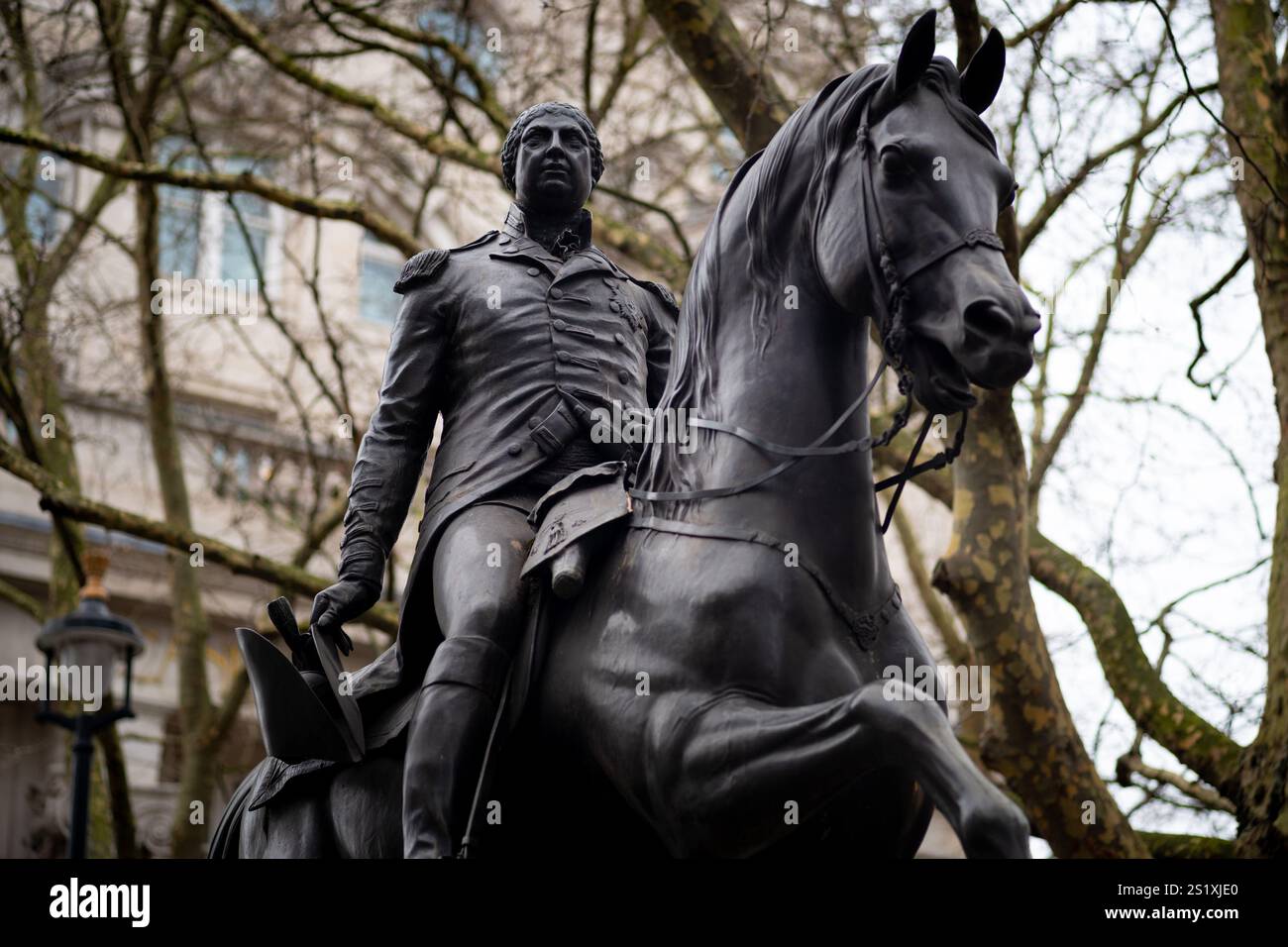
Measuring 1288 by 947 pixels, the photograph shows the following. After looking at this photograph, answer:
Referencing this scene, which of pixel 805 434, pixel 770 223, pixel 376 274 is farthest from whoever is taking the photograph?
pixel 376 274

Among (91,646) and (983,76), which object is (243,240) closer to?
(91,646)

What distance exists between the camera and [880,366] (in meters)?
5.12

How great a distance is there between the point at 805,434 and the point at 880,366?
275 mm

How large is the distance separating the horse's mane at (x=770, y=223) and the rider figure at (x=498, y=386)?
31 centimetres

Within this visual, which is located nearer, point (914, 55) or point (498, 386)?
point (914, 55)

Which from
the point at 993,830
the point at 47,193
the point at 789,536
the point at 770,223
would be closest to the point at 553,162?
the point at 770,223

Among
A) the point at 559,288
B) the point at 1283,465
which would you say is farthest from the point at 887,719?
the point at 1283,465

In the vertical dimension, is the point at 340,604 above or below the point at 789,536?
above

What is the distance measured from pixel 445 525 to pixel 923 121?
190 cm

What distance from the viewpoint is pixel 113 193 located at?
1744cm

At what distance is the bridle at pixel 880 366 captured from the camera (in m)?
4.93

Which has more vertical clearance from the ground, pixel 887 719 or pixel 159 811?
pixel 159 811

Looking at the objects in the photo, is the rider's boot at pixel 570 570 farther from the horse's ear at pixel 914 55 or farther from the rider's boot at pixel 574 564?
the horse's ear at pixel 914 55
